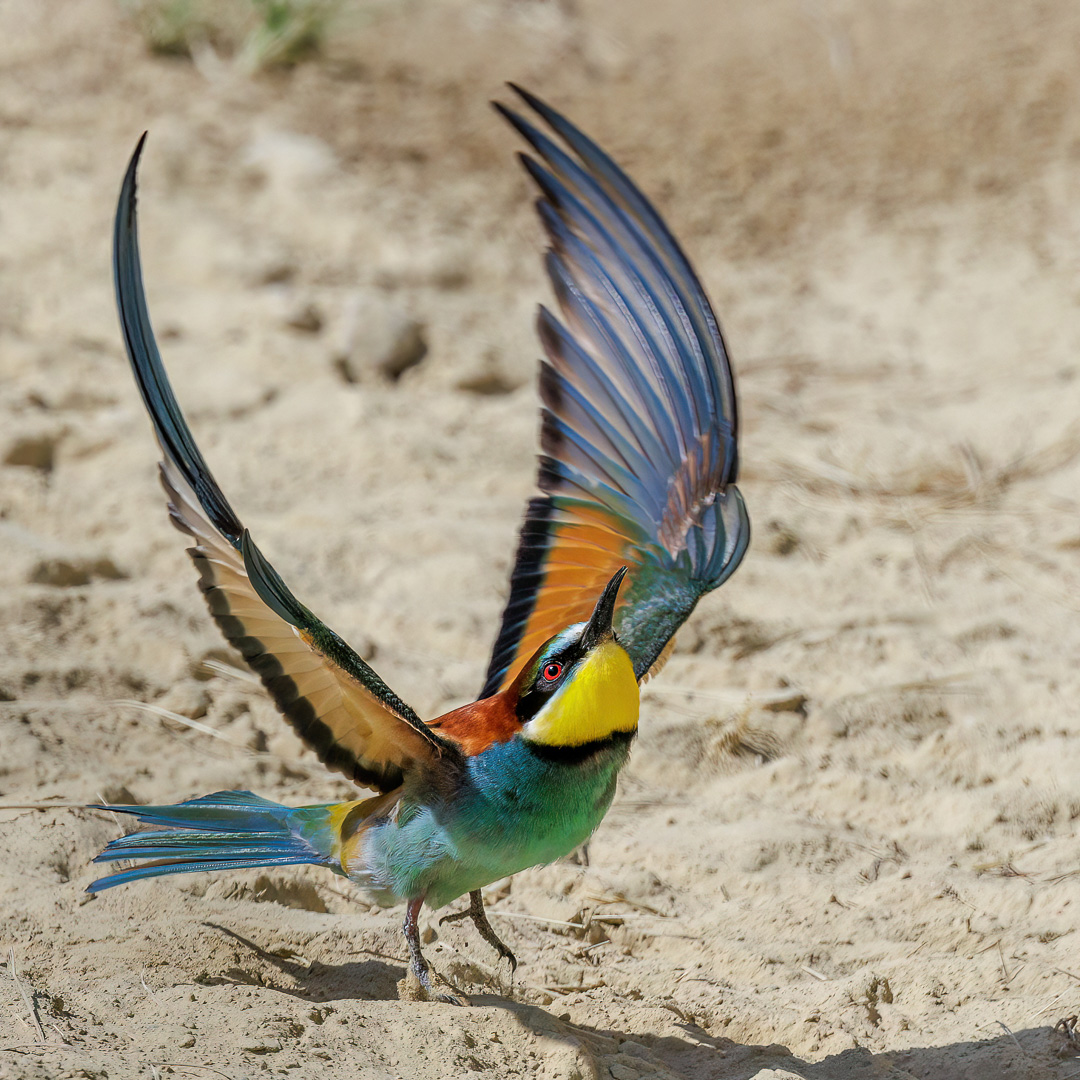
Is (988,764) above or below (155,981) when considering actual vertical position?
above

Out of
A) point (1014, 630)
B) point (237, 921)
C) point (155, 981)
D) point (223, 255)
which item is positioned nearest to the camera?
point (155, 981)

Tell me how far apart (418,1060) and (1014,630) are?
2.01 metres

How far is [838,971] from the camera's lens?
7.25 feet

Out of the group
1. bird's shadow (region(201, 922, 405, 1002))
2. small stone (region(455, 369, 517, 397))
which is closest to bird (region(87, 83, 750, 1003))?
bird's shadow (region(201, 922, 405, 1002))

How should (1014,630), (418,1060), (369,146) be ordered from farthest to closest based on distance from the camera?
1. (369,146)
2. (1014,630)
3. (418,1060)

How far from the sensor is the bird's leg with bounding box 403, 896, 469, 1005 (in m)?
1.92

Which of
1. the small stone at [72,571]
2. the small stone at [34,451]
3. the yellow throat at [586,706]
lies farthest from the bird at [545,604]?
the small stone at [34,451]

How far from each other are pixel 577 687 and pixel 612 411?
0.78m

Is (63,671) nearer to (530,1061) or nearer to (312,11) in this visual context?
(530,1061)

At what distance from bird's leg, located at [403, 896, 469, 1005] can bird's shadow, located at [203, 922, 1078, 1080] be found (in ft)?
0.19

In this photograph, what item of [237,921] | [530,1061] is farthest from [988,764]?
[237,921]

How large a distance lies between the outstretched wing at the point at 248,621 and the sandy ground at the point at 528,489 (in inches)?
15.3

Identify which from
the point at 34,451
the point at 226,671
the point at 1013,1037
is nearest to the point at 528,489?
the point at 226,671

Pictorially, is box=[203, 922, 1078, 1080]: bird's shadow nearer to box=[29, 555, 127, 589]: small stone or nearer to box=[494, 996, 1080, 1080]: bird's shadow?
box=[494, 996, 1080, 1080]: bird's shadow
